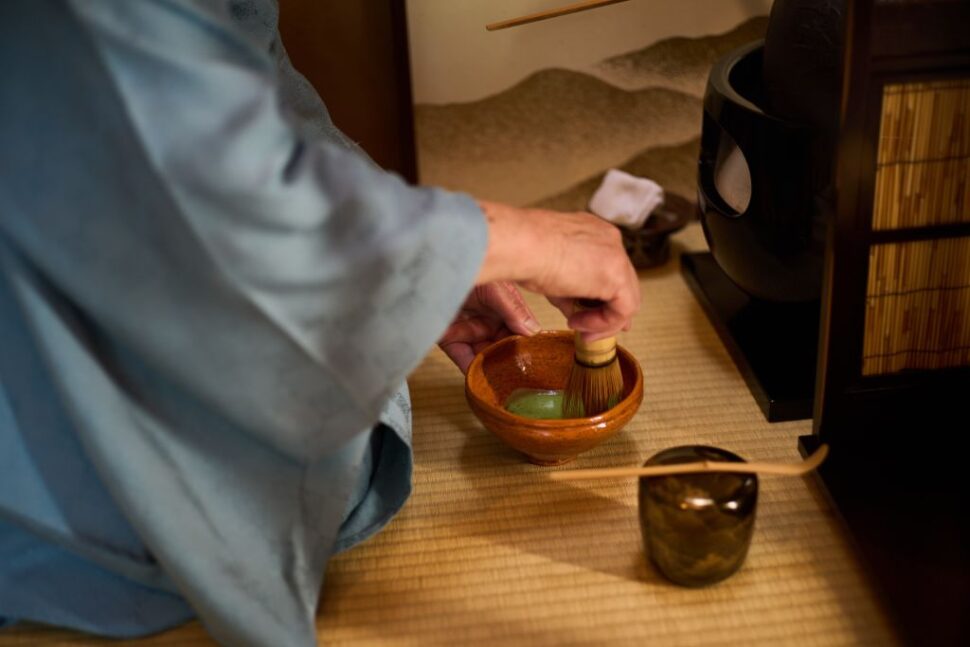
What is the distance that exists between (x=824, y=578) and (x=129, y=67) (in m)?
0.92

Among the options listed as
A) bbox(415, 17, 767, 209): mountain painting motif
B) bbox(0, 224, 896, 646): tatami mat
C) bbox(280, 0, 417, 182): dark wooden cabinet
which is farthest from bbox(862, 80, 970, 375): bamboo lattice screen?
bbox(280, 0, 417, 182): dark wooden cabinet

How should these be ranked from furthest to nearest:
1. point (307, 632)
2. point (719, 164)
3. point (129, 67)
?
point (719, 164) < point (307, 632) < point (129, 67)

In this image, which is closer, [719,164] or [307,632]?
[307,632]

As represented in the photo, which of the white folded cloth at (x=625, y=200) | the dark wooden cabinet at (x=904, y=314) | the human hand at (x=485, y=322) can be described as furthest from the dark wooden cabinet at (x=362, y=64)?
the dark wooden cabinet at (x=904, y=314)

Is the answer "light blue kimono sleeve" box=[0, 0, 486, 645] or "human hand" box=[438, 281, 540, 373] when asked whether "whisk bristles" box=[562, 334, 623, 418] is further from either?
"light blue kimono sleeve" box=[0, 0, 486, 645]

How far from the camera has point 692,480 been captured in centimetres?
116

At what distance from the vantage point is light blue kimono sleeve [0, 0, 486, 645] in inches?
35.7

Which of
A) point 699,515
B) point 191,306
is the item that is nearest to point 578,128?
point 699,515

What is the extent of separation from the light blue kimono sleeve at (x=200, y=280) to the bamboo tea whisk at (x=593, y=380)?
33 centimetres

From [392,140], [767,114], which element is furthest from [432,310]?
[392,140]

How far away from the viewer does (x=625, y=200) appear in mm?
2000

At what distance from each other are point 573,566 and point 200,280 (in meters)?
0.59

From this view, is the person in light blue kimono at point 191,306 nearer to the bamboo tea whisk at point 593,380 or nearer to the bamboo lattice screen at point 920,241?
the bamboo tea whisk at point 593,380

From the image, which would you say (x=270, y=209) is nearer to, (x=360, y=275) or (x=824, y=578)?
(x=360, y=275)
